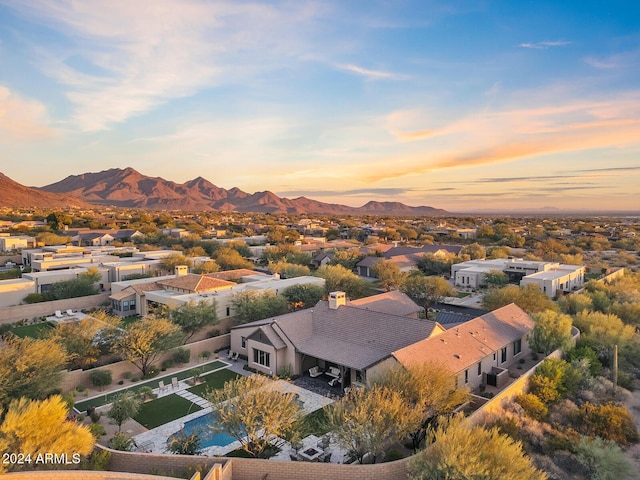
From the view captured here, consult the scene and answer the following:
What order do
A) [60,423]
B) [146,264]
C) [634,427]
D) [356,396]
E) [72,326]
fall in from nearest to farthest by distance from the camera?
1. [60,423]
2. [356,396]
3. [634,427]
4. [72,326]
5. [146,264]

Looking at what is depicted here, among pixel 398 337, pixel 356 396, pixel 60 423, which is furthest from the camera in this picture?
pixel 398 337

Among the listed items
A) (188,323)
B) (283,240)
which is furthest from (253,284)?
(283,240)

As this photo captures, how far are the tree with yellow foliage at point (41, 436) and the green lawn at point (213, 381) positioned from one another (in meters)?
8.51

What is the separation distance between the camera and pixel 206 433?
19.9m

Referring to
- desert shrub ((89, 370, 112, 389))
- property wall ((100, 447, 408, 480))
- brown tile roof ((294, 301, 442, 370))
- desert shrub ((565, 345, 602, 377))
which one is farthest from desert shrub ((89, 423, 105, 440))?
desert shrub ((565, 345, 602, 377))

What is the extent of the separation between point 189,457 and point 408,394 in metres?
8.98

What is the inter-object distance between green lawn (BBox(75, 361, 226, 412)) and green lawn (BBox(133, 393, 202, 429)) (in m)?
2.24

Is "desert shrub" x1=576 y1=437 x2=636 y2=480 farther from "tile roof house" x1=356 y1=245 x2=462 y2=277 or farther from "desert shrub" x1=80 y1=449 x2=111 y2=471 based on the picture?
"tile roof house" x1=356 y1=245 x2=462 y2=277

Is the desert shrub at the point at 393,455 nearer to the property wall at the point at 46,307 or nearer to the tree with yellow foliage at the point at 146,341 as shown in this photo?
the tree with yellow foliage at the point at 146,341

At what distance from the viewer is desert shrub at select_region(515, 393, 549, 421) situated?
22448 mm

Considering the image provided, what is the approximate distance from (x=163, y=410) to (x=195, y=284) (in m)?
17.6

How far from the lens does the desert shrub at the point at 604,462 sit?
17922 millimetres

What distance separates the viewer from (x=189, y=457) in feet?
53.6

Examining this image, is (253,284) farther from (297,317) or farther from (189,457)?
(189,457)
